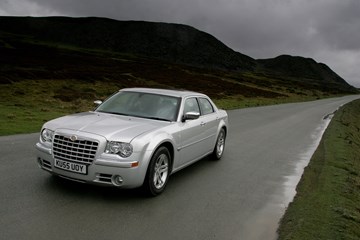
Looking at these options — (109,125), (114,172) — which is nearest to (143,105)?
(109,125)

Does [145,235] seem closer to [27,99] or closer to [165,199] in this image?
[165,199]

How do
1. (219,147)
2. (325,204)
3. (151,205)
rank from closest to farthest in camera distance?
(151,205)
(325,204)
(219,147)

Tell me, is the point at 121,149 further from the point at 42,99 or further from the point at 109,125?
the point at 42,99

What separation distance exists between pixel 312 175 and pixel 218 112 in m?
2.58

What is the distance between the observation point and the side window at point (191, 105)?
24.1ft

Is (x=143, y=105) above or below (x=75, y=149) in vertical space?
above

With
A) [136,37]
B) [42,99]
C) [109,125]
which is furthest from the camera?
[136,37]

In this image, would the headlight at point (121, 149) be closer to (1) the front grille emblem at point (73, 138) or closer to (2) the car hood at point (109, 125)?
(2) the car hood at point (109, 125)

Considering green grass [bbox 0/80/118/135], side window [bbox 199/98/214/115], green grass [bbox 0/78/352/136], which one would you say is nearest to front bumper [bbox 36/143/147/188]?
side window [bbox 199/98/214/115]

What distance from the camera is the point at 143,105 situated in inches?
275

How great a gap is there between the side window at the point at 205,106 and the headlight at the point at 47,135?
340 centimetres

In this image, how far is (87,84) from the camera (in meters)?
35.1

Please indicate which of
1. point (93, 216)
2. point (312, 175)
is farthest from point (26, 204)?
point (312, 175)

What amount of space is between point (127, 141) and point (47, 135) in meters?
1.43
